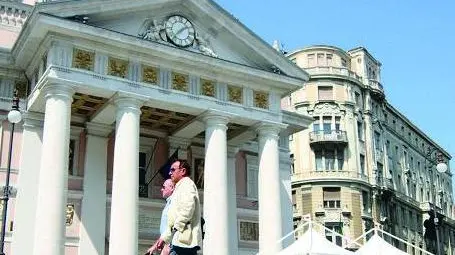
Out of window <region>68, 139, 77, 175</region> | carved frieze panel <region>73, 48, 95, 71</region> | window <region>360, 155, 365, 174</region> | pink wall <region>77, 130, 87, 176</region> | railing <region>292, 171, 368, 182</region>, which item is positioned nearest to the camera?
carved frieze panel <region>73, 48, 95, 71</region>

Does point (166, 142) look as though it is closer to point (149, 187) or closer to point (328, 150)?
point (149, 187)

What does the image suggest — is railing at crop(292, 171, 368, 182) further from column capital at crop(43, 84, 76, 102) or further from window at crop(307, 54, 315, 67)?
column capital at crop(43, 84, 76, 102)

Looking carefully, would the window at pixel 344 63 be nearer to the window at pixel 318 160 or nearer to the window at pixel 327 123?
the window at pixel 327 123

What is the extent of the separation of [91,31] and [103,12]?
1.39 m

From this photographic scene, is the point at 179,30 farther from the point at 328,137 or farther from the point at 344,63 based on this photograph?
the point at 344,63

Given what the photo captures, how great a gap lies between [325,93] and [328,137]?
435cm

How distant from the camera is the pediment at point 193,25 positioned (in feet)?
74.7

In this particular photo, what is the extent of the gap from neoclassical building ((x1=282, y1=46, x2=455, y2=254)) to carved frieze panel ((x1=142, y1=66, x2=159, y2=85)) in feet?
92.4

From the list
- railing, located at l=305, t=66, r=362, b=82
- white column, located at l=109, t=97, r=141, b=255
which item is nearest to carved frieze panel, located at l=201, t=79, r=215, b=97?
white column, located at l=109, t=97, r=141, b=255

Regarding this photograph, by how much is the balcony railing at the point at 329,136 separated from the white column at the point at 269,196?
29.9 meters

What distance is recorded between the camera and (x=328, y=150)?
5575cm

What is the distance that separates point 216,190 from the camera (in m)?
23.6

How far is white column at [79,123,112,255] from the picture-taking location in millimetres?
24594

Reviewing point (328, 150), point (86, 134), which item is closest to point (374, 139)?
point (328, 150)
